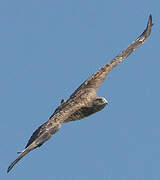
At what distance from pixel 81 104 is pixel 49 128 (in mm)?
2942

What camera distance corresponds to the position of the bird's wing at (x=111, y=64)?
26.6 metres

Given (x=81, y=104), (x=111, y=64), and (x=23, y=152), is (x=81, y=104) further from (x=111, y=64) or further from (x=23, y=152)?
(x=23, y=152)

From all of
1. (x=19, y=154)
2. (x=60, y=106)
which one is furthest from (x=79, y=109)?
(x=19, y=154)

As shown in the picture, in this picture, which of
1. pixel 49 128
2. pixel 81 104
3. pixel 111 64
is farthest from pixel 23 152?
pixel 111 64

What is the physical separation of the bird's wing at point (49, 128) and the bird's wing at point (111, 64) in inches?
67.5

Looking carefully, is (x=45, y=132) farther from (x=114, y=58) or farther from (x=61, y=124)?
(x=114, y=58)

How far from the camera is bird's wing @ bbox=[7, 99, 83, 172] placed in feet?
68.4

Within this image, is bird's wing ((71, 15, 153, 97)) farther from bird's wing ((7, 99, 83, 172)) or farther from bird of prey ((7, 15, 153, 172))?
bird's wing ((7, 99, 83, 172))

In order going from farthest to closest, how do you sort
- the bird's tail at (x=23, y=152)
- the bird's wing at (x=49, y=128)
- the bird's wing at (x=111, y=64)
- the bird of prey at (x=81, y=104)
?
the bird's wing at (x=111, y=64)
the bird of prey at (x=81, y=104)
the bird's wing at (x=49, y=128)
the bird's tail at (x=23, y=152)

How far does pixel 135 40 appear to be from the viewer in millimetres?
28828

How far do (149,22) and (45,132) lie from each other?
8.74m

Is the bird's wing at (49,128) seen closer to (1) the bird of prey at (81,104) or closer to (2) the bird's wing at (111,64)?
(1) the bird of prey at (81,104)

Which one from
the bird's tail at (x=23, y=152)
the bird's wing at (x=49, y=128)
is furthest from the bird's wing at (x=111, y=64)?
the bird's tail at (x=23, y=152)

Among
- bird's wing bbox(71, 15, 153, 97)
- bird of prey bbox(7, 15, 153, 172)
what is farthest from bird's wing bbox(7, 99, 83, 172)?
bird's wing bbox(71, 15, 153, 97)
